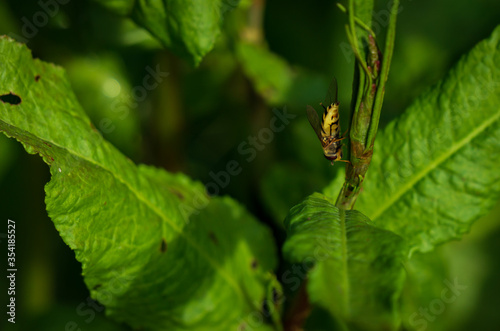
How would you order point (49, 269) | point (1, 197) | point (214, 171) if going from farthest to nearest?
point (214, 171) → point (1, 197) → point (49, 269)

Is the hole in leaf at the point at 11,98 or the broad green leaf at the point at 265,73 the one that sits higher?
the broad green leaf at the point at 265,73

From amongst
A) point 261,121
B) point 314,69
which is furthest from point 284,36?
point 261,121

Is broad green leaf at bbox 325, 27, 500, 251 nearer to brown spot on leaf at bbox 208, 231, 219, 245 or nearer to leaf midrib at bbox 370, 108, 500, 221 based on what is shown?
leaf midrib at bbox 370, 108, 500, 221

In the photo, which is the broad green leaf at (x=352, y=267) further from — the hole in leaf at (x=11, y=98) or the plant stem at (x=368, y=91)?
the hole in leaf at (x=11, y=98)

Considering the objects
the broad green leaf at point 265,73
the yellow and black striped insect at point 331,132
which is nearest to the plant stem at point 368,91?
the yellow and black striped insect at point 331,132

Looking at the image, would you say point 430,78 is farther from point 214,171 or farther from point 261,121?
point 214,171

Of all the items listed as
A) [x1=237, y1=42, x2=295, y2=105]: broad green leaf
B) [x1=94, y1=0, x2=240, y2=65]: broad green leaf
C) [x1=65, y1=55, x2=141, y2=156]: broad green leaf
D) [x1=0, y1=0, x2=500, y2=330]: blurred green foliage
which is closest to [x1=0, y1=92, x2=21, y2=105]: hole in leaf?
[x1=94, y1=0, x2=240, y2=65]: broad green leaf
